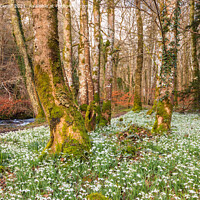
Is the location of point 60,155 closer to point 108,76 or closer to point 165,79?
point 165,79

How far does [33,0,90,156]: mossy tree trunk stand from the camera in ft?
15.8

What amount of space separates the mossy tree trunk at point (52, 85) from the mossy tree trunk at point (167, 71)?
4.00 metres

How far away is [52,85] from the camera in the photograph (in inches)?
195

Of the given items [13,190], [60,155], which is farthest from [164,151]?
[13,190]

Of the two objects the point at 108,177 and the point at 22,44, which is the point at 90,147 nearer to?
the point at 108,177

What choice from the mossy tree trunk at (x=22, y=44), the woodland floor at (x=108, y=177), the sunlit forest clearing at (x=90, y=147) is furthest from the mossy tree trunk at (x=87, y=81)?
the mossy tree trunk at (x=22, y=44)

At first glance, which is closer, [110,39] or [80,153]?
[80,153]

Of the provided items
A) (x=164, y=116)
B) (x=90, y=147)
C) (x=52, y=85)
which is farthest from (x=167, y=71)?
(x=52, y=85)

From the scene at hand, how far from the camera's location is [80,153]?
4.56 metres

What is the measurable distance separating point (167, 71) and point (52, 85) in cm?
505

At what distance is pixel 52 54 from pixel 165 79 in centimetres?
494

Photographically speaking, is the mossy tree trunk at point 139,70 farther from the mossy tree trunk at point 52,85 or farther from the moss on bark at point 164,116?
the mossy tree trunk at point 52,85

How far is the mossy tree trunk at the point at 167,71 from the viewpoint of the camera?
6.99 metres

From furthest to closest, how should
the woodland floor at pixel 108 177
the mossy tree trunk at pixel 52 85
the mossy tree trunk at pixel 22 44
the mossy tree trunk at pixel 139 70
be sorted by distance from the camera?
the mossy tree trunk at pixel 139 70 → the mossy tree trunk at pixel 22 44 → the mossy tree trunk at pixel 52 85 → the woodland floor at pixel 108 177
